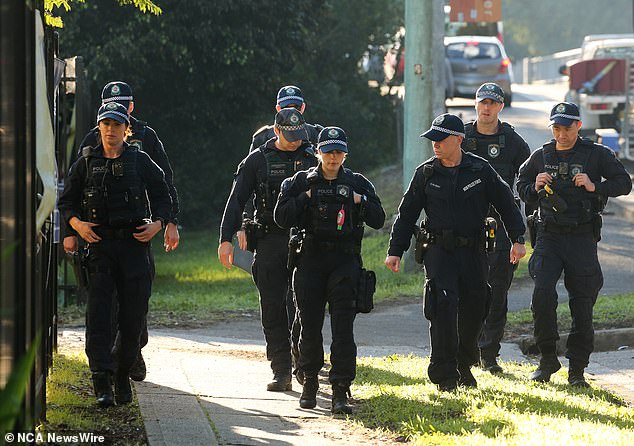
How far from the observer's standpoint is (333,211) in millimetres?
8586

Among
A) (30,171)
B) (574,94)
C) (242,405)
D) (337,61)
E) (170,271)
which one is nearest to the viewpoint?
(30,171)

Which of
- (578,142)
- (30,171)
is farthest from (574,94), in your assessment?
(30,171)

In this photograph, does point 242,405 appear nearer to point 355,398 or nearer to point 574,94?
point 355,398

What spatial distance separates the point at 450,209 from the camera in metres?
9.12

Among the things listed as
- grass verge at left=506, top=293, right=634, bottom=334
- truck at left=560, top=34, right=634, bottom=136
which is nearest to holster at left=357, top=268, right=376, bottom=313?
grass verge at left=506, top=293, right=634, bottom=334

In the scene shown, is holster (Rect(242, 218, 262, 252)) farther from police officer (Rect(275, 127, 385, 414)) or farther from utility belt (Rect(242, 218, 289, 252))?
police officer (Rect(275, 127, 385, 414))

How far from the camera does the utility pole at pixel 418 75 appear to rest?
719 inches

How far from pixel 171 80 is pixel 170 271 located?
17.9ft

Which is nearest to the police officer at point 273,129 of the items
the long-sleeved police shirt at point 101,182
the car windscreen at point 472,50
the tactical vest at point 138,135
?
the tactical vest at point 138,135

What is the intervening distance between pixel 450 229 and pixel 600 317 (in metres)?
5.45

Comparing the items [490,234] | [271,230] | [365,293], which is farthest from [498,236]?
[365,293]

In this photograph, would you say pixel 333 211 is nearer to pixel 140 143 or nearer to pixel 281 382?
pixel 281 382

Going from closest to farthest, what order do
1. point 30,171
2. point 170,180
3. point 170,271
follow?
1. point 30,171
2. point 170,180
3. point 170,271

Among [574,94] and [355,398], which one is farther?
[574,94]
